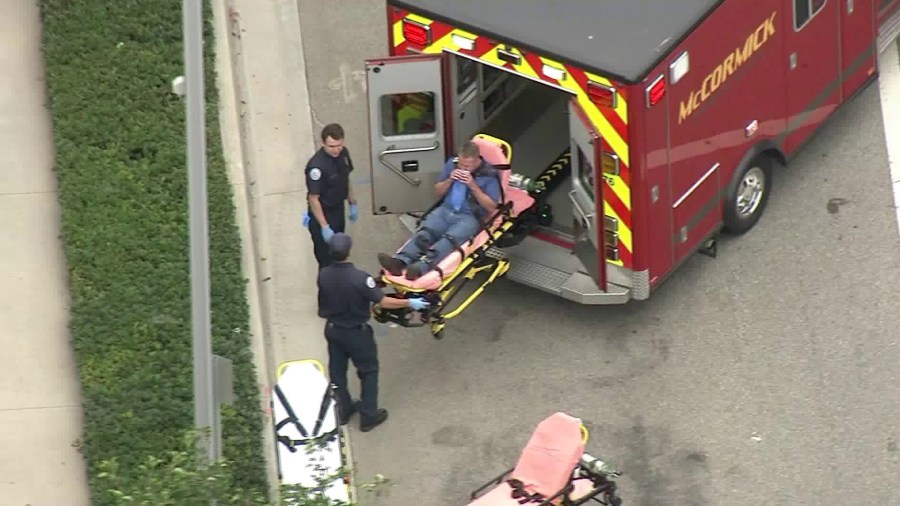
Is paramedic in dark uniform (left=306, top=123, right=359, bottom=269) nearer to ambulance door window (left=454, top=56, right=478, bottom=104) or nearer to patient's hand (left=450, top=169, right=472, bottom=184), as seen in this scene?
patient's hand (left=450, top=169, right=472, bottom=184)

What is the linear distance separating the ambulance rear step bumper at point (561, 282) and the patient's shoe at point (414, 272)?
75 cm

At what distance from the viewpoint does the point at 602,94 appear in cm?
1182

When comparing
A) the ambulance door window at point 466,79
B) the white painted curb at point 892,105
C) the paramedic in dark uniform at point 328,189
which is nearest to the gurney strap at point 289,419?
the paramedic in dark uniform at point 328,189

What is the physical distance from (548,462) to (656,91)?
252 centimetres

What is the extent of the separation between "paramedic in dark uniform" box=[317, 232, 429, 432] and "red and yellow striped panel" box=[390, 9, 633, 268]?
4.68ft

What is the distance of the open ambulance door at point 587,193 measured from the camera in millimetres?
12062

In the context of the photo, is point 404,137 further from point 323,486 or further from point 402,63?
point 323,486

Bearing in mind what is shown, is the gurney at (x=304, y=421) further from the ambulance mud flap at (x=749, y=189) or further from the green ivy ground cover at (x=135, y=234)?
the ambulance mud flap at (x=749, y=189)

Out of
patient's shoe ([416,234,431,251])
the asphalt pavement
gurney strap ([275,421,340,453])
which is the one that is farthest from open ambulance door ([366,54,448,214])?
gurney strap ([275,421,340,453])

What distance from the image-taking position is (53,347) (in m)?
12.6

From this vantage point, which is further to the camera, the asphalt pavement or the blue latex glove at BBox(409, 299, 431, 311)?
the blue latex glove at BBox(409, 299, 431, 311)

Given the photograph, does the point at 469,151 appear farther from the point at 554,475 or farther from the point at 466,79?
the point at 554,475

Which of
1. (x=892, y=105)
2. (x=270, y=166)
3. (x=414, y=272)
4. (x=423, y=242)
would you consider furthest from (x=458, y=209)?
(x=892, y=105)

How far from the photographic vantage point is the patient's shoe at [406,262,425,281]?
39.8 feet
